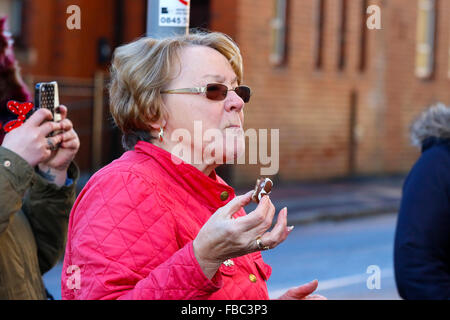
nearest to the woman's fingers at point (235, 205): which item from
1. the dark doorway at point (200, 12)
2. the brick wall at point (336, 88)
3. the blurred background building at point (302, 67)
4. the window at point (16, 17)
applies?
the blurred background building at point (302, 67)

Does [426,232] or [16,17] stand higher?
[16,17]

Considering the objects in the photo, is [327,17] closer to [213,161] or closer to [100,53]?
[100,53]

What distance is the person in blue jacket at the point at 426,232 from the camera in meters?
3.71

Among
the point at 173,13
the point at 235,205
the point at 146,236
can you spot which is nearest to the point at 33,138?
the point at 146,236

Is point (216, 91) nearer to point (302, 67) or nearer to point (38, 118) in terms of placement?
point (38, 118)

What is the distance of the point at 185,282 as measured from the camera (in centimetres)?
216

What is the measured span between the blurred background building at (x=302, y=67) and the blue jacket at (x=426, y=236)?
31.6 feet

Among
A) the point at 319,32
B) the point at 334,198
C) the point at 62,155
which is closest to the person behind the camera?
the point at 62,155

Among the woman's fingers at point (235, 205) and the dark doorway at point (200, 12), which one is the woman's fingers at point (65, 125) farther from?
the dark doorway at point (200, 12)

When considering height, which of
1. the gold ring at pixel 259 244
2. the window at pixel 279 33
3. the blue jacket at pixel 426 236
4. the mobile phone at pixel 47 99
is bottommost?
the blue jacket at pixel 426 236

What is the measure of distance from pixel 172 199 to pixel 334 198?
43.5 feet

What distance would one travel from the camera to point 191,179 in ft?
8.06

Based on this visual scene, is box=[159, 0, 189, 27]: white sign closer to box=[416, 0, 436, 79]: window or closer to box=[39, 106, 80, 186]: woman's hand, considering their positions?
box=[39, 106, 80, 186]: woman's hand

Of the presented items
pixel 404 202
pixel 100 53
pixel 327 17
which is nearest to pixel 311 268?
pixel 404 202
